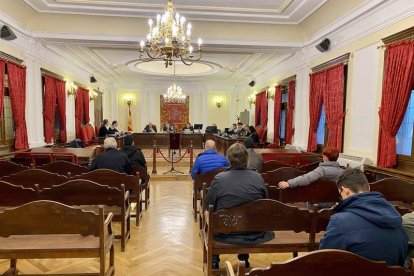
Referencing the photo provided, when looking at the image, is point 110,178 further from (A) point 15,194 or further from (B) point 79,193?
(A) point 15,194

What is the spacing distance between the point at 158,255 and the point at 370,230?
239cm

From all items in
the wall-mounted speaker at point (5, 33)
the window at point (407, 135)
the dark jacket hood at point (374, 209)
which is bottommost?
the dark jacket hood at point (374, 209)

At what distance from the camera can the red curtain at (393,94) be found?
3803 mm

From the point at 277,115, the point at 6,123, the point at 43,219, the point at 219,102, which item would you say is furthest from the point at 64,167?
the point at 219,102

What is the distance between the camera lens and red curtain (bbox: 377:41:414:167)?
3803mm

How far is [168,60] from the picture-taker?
4848mm

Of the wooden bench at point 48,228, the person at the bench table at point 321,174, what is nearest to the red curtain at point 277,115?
the person at the bench table at point 321,174

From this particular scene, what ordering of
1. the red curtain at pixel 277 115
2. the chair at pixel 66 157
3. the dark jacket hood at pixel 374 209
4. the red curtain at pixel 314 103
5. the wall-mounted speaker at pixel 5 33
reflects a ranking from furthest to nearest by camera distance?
the red curtain at pixel 277 115 → the red curtain at pixel 314 103 → the chair at pixel 66 157 → the wall-mounted speaker at pixel 5 33 → the dark jacket hood at pixel 374 209

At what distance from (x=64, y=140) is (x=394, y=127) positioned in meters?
8.04

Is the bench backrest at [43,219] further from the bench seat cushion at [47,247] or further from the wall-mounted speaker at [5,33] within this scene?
the wall-mounted speaker at [5,33]

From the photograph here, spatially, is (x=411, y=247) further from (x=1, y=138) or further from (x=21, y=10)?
(x=21, y=10)

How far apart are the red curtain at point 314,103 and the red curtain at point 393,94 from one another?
1.92 m

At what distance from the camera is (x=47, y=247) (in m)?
2.12

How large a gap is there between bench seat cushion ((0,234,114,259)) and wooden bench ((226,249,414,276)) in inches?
55.4
